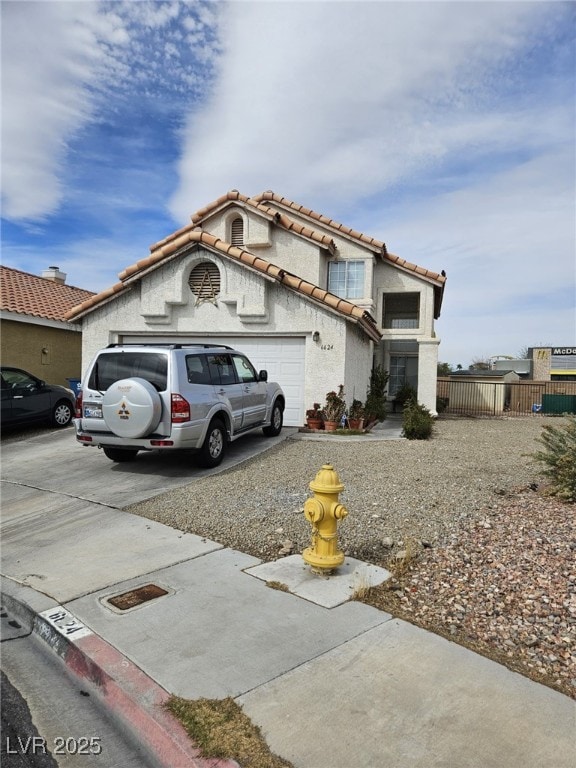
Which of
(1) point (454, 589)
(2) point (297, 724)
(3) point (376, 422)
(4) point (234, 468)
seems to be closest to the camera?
(2) point (297, 724)

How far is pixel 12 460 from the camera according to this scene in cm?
920

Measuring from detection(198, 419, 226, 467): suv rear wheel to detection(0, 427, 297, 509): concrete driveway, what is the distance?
0.14 metres

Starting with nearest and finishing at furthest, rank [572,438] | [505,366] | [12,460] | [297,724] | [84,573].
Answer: [297,724] → [84,573] → [572,438] → [12,460] → [505,366]

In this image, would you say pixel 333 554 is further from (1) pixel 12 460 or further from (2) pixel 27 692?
(1) pixel 12 460

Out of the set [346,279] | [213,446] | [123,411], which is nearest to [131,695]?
[123,411]

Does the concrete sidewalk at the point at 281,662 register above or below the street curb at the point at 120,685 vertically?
above

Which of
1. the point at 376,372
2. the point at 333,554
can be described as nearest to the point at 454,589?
the point at 333,554

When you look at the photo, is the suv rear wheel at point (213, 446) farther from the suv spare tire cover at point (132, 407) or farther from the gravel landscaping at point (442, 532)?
the suv spare tire cover at point (132, 407)

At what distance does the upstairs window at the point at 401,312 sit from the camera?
66.0 ft

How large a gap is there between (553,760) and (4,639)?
3.46m

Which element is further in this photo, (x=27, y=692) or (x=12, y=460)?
(x=12, y=460)

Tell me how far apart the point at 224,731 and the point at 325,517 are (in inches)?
74.5

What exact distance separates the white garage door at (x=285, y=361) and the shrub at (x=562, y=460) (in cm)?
643

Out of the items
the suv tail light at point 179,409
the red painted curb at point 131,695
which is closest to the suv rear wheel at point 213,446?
the suv tail light at point 179,409
